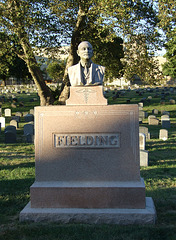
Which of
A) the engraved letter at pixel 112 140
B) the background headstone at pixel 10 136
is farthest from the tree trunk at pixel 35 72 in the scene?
the engraved letter at pixel 112 140

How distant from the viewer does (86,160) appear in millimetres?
5180

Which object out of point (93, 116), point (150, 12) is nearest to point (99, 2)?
point (150, 12)

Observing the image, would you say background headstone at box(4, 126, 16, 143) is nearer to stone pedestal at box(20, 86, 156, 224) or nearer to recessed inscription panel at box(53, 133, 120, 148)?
stone pedestal at box(20, 86, 156, 224)

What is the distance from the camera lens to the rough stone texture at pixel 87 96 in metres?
5.22

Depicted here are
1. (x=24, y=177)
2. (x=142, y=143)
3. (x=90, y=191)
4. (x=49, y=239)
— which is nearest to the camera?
(x=49, y=239)

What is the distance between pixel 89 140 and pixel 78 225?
1261 mm

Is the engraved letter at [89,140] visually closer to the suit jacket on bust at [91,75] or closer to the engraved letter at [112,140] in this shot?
the engraved letter at [112,140]

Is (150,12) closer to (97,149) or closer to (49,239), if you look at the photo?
(97,149)

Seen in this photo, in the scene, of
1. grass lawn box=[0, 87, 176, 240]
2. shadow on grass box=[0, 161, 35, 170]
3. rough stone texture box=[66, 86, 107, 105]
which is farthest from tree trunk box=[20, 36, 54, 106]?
rough stone texture box=[66, 86, 107, 105]

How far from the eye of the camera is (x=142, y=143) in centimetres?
1024

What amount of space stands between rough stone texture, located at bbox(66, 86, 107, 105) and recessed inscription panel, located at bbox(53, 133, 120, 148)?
501 mm

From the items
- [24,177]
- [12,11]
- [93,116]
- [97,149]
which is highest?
[12,11]

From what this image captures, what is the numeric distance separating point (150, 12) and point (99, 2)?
323 cm

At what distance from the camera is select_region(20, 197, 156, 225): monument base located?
4.81 metres
